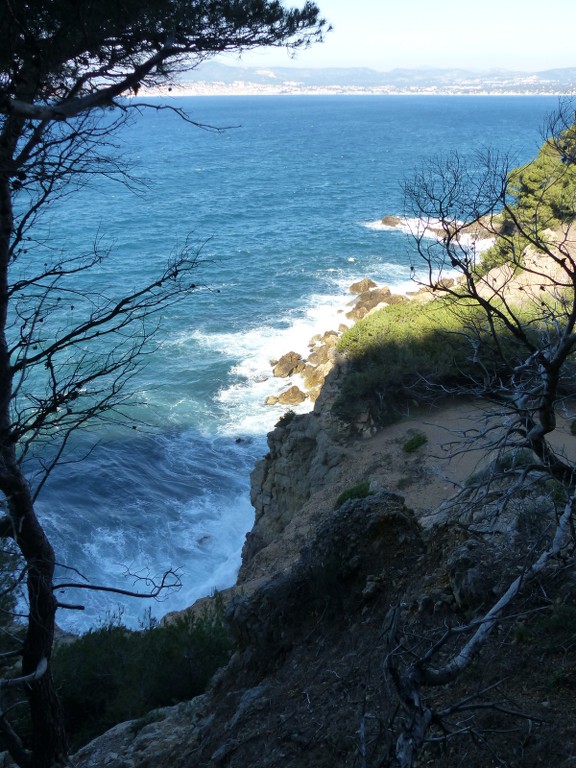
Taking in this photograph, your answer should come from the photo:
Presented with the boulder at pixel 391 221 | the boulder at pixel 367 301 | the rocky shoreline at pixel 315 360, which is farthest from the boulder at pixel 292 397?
the boulder at pixel 391 221

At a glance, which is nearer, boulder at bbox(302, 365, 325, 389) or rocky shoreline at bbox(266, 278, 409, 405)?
rocky shoreline at bbox(266, 278, 409, 405)

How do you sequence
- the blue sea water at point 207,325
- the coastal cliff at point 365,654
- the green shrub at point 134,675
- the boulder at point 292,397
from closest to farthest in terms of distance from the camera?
the coastal cliff at point 365,654 < the green shrub at point 134,675 < the blue sea water at point 207,325 < the boulder at point 292,397

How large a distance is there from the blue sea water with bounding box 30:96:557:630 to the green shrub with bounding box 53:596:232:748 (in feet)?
9.31

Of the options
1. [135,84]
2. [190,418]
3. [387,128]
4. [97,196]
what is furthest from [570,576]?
[387,128]

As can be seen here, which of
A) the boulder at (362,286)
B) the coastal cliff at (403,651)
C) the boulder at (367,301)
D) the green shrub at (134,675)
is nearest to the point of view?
the coastal cliff at (403,651)

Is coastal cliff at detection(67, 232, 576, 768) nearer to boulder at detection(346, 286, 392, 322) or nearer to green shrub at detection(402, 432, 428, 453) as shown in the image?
green shrub at detection(402, 432, 428, 453)

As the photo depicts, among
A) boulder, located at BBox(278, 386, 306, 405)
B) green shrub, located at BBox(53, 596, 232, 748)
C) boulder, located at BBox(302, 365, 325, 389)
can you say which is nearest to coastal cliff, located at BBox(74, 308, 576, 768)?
green shrub, located at BBox(53, 596, 232, 748)

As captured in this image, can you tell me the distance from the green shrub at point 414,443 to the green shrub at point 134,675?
8641mm

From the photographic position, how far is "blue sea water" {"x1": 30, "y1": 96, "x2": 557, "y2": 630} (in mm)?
19656

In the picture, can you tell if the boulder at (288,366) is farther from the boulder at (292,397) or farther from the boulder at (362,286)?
the boulder at (362,286)

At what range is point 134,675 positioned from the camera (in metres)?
8.30

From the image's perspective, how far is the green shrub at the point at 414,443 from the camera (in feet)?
55.2

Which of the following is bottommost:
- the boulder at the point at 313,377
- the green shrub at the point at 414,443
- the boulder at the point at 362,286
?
the boulder at the point at 313,377

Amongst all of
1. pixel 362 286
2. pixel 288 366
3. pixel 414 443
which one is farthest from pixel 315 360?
pixel 414 443
